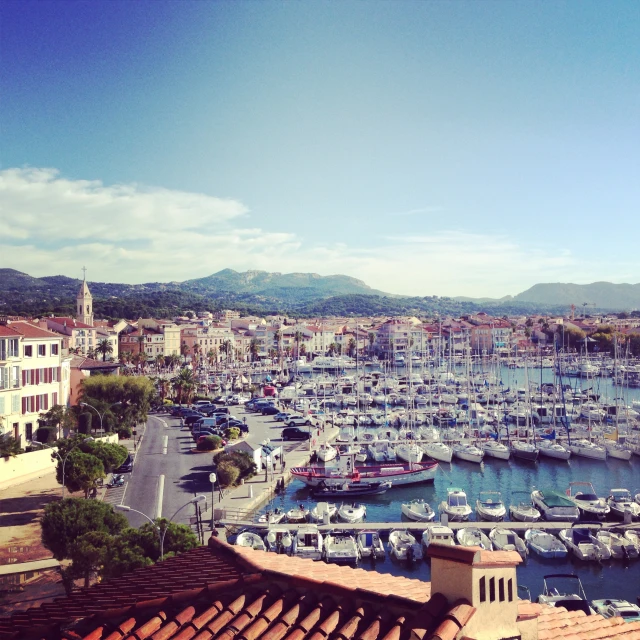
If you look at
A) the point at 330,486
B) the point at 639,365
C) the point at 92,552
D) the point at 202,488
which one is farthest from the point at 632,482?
the point at 639,365

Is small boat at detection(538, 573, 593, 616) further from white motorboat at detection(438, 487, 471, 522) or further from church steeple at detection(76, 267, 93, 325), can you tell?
church steeple at detection(76, 267, 93, 325)

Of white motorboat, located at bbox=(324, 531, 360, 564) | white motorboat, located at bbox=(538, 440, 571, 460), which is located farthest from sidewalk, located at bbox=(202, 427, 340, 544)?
white motorboat, located at bbox=(538, 440, 571, 460)

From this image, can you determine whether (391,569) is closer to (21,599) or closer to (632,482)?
(21,599)

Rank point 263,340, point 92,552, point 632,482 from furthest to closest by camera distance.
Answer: point 263,340 < point 632,482 < point 92,552

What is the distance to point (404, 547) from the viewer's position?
67.2 feet

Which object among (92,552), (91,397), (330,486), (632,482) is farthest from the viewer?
(91,397)

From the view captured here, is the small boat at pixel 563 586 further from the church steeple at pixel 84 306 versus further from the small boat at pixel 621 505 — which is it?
the church steeple at pixel 84 306

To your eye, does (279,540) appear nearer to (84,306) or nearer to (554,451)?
(554,451)

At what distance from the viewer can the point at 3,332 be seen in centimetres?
2550

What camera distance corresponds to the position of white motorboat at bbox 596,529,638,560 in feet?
67.9

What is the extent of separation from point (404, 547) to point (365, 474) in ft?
30.9

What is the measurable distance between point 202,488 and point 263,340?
77251 mm

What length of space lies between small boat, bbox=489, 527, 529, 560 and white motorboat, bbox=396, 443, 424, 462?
1153cm

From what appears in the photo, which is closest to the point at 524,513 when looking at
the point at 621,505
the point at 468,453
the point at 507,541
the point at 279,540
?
the point at 507,541
